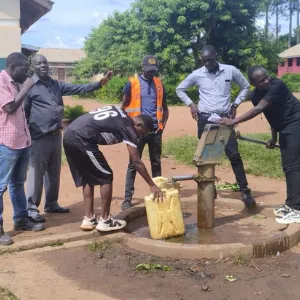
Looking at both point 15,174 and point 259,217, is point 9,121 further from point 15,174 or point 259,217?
point 259,217

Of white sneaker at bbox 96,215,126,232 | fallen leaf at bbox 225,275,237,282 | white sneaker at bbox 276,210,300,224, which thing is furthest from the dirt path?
white sneaker at bbox 276,210,300,224

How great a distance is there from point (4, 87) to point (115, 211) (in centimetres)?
218

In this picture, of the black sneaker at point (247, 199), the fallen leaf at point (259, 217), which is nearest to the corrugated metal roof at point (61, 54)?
the black sneaker at point (247, 199)

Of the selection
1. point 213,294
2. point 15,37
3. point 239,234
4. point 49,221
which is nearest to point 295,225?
point 239,234

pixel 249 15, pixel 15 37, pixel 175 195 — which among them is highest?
pixel 249 15

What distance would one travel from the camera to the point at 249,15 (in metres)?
26.5

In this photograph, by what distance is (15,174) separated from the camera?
5051 mm

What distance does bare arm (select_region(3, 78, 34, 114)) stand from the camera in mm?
4598

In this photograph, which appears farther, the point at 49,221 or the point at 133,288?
the point at 49,221

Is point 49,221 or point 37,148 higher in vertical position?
point 37,148

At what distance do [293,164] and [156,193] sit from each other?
1.63 metres

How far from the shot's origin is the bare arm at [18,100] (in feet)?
15.1

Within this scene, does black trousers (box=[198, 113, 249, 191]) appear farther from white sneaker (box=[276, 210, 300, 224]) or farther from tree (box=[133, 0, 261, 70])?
tree (box=[133, 0, 261, 70])

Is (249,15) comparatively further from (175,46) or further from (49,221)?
(49,221)
